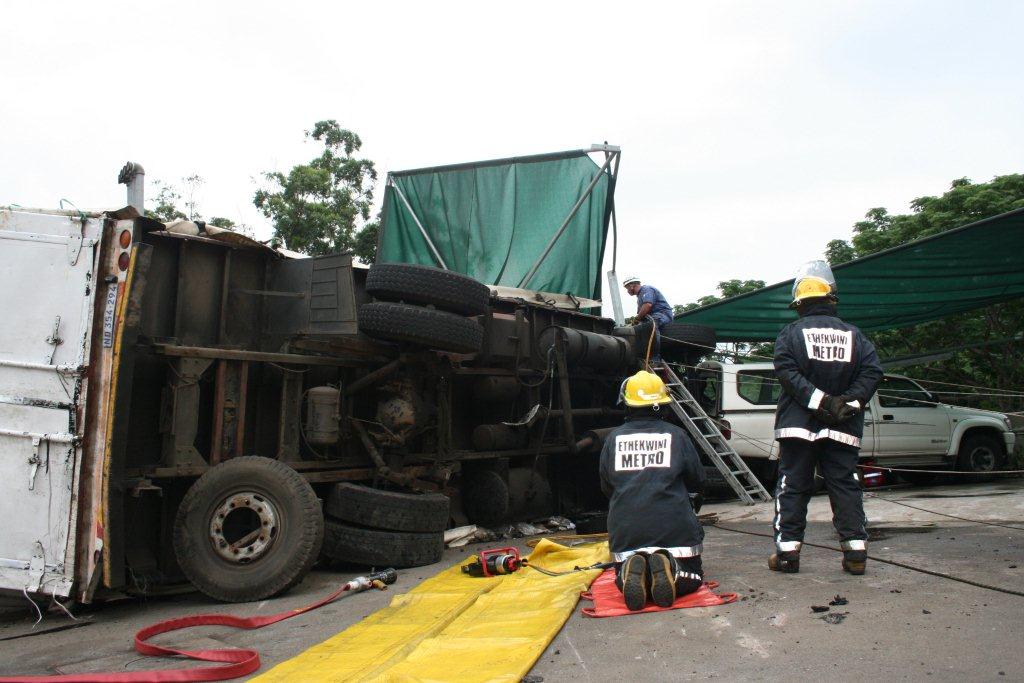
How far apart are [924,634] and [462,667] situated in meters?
1.87

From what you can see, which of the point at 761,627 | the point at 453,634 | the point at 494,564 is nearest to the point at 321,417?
the point at 494,564

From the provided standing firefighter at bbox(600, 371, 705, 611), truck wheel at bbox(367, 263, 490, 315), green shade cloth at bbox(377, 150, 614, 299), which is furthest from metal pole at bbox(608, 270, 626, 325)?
standing firefighter at bbox(600, 371, 705, 611)

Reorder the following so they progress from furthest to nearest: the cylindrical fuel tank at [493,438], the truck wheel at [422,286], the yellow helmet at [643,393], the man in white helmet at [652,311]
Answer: the man in white helmet at [652,311]
the cylindrical fuel tank at [493,438]
the truck wheel at [422,286]
the yellow helmet at [643,393]

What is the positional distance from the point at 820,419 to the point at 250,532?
3700mm

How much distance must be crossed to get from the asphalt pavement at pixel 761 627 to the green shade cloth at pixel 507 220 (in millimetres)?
5647

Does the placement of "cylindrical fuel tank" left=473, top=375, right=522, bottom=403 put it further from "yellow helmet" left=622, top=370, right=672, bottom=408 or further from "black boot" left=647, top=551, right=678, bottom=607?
"black boot" left=647, top=551, right=678, bottom=607

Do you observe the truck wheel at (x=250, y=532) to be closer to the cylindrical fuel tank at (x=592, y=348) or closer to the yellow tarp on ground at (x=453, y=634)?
the yellow tarp on ground at (x=453, y=634)

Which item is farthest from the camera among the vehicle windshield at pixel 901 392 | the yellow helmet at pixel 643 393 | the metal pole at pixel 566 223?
the vehicle windshield at pixel 901 392

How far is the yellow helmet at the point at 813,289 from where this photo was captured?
5207 mm

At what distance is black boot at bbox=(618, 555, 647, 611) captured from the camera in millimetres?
4098

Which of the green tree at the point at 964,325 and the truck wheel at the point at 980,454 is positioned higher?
the green tree at the point at 964,325

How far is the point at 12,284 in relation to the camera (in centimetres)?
504

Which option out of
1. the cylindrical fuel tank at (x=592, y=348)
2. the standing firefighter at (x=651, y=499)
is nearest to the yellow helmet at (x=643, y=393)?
the standing firefighter at (x=651, y=499)

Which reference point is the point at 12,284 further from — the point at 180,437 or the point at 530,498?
the point at 530,498
